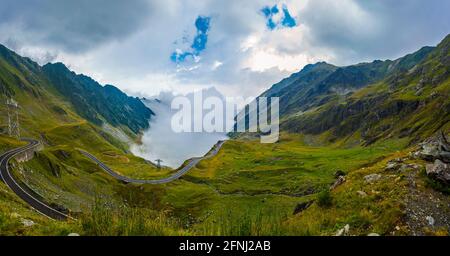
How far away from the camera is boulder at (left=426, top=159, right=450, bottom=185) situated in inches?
959

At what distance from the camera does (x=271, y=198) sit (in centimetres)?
10444

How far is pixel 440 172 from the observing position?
2495 centimetres

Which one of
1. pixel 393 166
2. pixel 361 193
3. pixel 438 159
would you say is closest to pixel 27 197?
pixel 361 193

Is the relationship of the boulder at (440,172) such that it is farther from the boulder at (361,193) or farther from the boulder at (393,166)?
the boulder at (393,166)

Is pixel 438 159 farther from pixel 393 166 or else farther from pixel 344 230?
pixel 344 230

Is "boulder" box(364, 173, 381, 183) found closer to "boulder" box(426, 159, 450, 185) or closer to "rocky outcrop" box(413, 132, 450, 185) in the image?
"rocky outcrop" box(413, 132, 450, 185)

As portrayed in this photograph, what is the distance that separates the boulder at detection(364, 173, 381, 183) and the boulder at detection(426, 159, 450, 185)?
16.2 ft

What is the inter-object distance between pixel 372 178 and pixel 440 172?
655 cm

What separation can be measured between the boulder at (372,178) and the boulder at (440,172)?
4927 millimetres

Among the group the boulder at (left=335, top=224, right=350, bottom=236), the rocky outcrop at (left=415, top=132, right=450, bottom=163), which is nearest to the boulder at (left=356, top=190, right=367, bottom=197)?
the boulder at (left=335, top=224, right=350, bottom=236)
